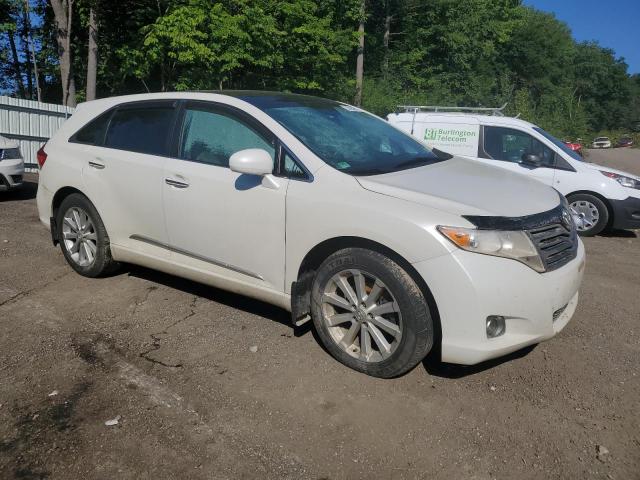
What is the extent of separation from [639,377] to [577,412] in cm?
71

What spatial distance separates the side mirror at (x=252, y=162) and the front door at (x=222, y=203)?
13 cm

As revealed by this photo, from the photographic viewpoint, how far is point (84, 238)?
4738 mm

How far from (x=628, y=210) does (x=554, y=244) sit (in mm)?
5759

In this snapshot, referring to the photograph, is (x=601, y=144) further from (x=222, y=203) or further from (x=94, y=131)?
(x=222, y=203)

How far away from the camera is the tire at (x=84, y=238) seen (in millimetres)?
4578

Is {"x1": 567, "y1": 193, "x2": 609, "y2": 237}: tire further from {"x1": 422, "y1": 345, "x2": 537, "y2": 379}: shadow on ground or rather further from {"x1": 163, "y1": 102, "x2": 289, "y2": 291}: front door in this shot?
{"x1": 163, "y1": 102, "x2": 289, "y2": 291}: front door

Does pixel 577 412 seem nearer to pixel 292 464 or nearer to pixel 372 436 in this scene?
pixel 372 436

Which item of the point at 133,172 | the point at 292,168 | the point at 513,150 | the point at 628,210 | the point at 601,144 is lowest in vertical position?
the point at 628,210

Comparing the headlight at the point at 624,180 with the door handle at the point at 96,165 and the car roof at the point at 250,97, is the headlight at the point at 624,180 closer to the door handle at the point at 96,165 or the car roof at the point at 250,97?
the car roof at the point at 250,97

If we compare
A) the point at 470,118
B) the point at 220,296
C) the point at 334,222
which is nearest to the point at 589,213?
the point at 470,118

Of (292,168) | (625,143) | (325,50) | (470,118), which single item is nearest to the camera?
(292,168)

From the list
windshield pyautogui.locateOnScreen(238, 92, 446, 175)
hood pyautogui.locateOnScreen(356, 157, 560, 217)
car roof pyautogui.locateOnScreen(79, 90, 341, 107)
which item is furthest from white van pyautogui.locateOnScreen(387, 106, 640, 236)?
hood pyautogui.locateOnScreen(356, 157, 560, 217)

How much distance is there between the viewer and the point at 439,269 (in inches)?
112

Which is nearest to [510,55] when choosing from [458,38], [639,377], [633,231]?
[458,38]
